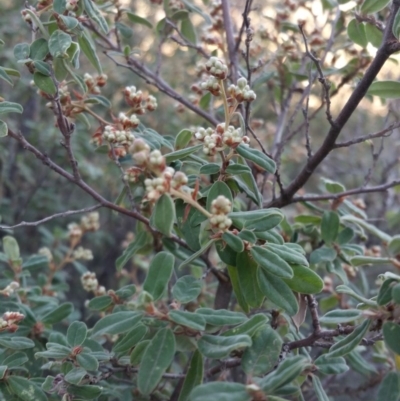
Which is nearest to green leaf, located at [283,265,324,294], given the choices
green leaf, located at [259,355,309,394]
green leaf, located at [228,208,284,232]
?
green leaf, located at [228,208,284,232]

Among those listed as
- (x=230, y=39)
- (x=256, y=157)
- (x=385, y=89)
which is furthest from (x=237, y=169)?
(x=230, y=39)

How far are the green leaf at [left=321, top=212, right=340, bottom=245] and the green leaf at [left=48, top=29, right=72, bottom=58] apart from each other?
927mm

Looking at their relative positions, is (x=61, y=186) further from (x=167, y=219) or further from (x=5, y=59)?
(x=167, y=219)

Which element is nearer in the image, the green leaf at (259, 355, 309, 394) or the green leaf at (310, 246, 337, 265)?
the green leaf at (259, 355, 309, 394)

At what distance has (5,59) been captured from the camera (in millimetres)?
3299

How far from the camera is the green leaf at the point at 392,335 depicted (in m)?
0.85

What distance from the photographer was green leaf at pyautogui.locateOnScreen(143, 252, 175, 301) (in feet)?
3.07

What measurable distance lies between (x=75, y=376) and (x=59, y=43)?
78 centimetres

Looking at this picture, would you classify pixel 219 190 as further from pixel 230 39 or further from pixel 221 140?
pixel 230 39

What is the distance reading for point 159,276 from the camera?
0.94 metres

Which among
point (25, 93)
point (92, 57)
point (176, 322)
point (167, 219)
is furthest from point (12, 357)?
point (25, 93)

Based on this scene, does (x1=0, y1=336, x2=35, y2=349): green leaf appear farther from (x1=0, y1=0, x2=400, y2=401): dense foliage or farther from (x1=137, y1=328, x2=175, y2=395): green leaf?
(x1=137, y1=328, x2=175, y2=395): green leaf

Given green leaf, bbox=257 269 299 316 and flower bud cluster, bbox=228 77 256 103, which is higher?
flower bud cluster, bbox=228 77 256 103

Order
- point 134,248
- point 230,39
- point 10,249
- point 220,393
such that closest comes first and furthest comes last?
point 220,393 → point 134,248 → point 10,249 → point 230,39
